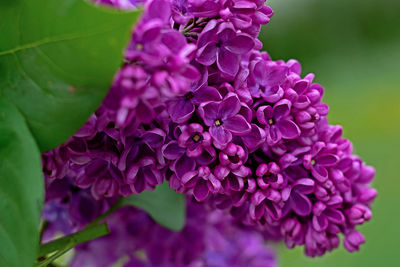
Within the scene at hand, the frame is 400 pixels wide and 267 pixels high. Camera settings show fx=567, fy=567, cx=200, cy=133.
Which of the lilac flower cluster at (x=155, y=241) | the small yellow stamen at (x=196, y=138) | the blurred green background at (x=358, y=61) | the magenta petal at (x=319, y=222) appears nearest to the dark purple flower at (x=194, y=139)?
the small yellow stamen at (x=196, y=138)

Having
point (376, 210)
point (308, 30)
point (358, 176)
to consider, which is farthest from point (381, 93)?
point (358, 176)

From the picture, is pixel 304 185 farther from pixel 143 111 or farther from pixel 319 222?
pixel 143 111

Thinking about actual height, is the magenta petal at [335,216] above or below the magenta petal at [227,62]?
below

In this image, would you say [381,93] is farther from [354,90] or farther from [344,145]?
[344,145]

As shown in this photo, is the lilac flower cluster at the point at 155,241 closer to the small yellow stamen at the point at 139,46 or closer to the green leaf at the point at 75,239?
the green leaf at the point at 75,239

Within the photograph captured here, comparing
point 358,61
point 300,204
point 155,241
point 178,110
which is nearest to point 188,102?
point 178,110

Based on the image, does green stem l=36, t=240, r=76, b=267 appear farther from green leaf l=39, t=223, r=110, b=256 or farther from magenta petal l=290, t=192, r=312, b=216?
magenta petal l=290, t=192, r=312, b=216

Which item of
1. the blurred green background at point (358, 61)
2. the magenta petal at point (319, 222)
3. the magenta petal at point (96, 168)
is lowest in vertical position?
the magenta petal at point (96, 168)
